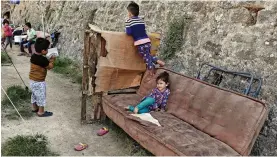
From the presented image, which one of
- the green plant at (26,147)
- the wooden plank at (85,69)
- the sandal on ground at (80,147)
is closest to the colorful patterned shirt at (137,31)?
the wooden plank at (85,69)

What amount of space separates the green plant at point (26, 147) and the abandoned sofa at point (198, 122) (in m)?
1.08

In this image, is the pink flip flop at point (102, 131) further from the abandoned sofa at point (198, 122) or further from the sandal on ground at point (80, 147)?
the sandal on ground at point (80, 147)

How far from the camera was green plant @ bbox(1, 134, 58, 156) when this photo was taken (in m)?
4.02

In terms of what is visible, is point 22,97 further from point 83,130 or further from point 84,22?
point 84,22

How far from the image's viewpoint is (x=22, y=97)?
20.1 ft

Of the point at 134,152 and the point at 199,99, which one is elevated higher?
the point at 199,99

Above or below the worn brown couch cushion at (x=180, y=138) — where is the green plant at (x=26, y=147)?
below

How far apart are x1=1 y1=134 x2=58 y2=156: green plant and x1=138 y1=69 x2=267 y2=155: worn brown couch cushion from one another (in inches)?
72.3

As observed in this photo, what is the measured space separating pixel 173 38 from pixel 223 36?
121 centimetres

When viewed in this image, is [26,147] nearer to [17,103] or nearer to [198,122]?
[17,103]

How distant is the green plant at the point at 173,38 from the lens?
595 centimetres

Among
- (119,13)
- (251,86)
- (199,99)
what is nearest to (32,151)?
(199,99)

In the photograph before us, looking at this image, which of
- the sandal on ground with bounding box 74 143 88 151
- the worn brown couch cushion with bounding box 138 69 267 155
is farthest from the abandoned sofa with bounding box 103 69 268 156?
the sandal on ground with bounding box 74 143 88 151

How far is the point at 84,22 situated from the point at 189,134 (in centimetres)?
702
